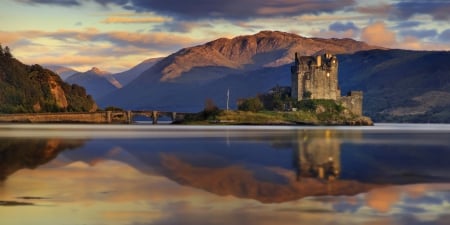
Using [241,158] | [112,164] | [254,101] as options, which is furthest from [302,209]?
[254,101]

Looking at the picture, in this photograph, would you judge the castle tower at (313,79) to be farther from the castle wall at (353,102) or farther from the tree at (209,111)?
the tree at (209,111)

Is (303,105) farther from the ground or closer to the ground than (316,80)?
closer to the ground

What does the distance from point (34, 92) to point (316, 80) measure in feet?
204

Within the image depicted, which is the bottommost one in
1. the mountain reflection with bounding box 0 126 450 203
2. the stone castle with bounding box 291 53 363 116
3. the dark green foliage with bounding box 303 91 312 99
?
the mountain reflection with bounding box 0 126 450 203

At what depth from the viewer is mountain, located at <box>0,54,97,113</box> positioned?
157 m

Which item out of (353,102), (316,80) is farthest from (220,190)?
(353,102)

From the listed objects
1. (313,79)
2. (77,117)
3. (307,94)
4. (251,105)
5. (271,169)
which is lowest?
(77,117)

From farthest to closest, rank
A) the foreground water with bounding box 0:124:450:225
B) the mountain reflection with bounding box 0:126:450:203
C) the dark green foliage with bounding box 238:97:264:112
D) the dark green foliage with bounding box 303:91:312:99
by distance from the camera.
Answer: the dark green foliage with bounding box 303:91:312:99, the dark green foliage with bounding box 238:97:264:112, the mountain reflection with bounding box 0:126:450:203, the foreground water with bounding box 0:124:450:225

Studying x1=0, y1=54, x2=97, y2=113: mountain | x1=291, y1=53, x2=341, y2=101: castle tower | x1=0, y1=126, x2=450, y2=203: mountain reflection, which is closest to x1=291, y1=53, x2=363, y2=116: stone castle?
x1=291, y1=53, x2=341, y2=101: castle tower

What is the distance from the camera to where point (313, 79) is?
554ft

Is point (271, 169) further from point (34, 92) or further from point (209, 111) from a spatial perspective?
point (34, 92)

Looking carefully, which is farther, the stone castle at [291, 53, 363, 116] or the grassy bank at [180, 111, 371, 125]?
the stone castle at [291, 53, 363, 116]

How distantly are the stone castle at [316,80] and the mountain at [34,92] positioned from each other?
5229 cm

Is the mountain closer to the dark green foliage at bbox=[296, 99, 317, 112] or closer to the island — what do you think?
the island
